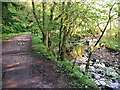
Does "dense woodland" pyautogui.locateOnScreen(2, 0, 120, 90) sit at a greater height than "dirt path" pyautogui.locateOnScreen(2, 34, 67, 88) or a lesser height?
greater

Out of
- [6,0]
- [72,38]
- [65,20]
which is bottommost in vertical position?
[72,38]

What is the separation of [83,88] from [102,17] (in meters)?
4.15

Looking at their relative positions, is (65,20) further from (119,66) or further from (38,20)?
(119,66)

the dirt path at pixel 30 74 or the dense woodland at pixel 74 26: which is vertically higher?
the dense woodland at pixel 74 26

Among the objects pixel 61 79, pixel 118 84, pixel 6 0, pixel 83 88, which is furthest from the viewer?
pixel 6 0

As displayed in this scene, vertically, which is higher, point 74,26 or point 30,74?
point 74,26

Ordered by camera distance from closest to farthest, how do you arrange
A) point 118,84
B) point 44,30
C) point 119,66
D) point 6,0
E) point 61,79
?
point 61,79, point 118,84, point 44,30, point 119,66, point 6,0

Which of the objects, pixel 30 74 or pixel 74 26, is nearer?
pixel 30 74

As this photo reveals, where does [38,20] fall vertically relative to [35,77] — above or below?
above

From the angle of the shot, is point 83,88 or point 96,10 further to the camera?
point 96,10

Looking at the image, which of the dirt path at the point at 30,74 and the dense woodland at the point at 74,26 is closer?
the dirt path at the point at 30,74

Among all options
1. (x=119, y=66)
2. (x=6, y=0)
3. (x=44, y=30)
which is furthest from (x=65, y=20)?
(x=6, y=0)

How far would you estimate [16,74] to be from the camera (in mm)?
9039

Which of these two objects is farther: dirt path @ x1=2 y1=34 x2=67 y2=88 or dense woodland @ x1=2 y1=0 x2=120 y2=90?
dense woodland @ x1=2 y1=0 x2=120 y2=90
